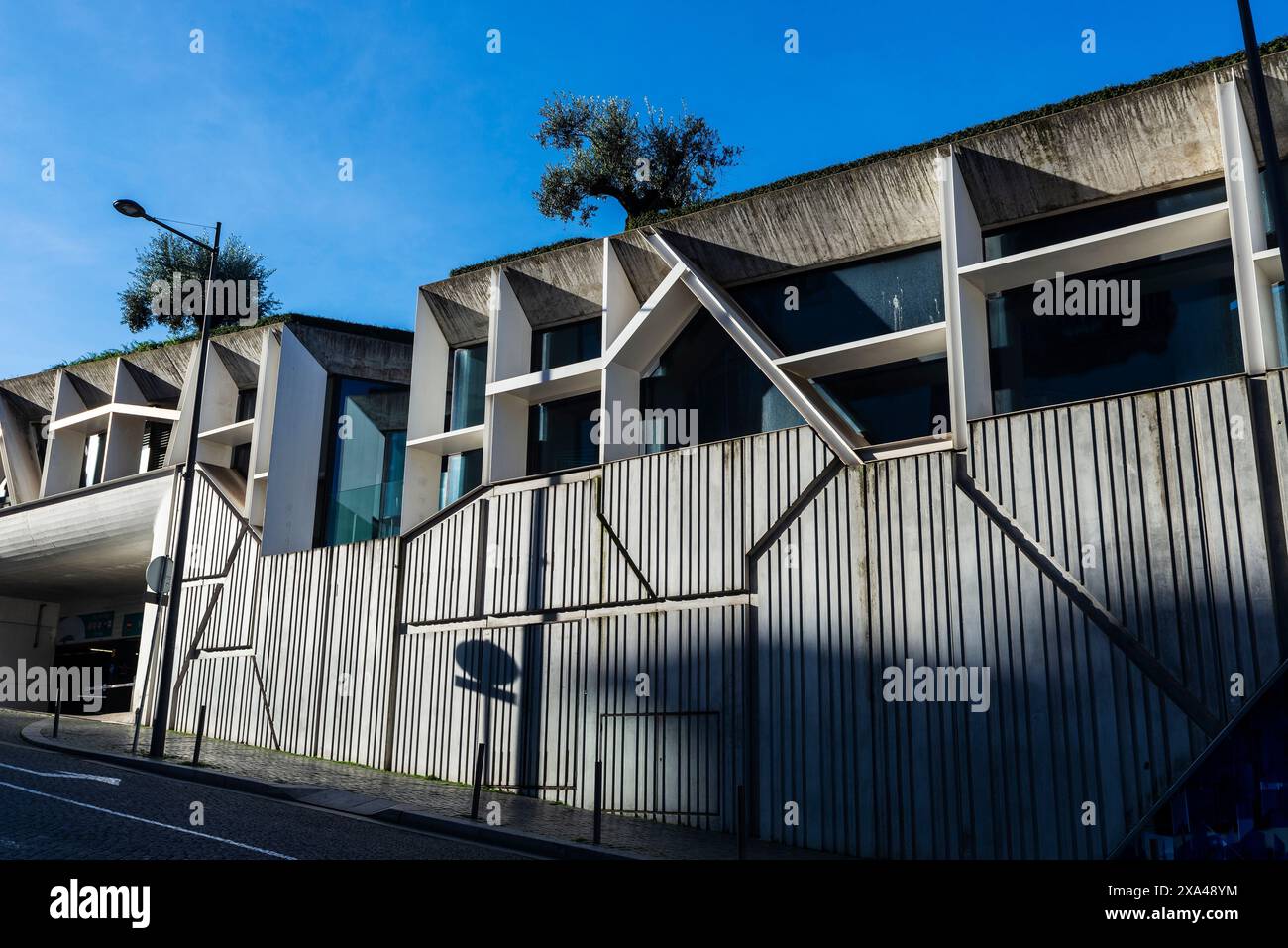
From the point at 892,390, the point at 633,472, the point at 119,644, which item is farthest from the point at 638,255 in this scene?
the point at 119,644

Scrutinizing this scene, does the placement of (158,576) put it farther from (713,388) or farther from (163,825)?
(713,388)

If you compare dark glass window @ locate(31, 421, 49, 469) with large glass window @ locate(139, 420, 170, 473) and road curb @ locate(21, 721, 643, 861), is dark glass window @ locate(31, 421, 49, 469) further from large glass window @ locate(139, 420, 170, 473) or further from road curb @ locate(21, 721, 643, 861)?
road curb @ locate(21, 721, 643, 861)

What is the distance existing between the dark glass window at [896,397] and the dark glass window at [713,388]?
0.85 m

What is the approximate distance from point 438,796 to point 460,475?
7.08 m

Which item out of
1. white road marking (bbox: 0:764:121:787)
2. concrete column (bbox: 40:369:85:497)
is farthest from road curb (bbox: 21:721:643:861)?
concrete column (bbox: 40:369:85:497)

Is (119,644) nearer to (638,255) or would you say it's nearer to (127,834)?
(638,255)

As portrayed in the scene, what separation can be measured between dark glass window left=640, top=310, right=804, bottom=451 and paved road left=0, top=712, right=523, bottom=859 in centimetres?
813

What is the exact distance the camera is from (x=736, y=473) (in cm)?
1661

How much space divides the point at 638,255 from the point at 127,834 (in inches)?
484

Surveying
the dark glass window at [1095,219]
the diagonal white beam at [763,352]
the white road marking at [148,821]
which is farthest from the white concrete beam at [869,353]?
the white road marking at [148,821]

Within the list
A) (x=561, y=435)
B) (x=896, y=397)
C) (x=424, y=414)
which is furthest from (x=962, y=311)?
(x=424, y=414)

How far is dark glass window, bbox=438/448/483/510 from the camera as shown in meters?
21.2
